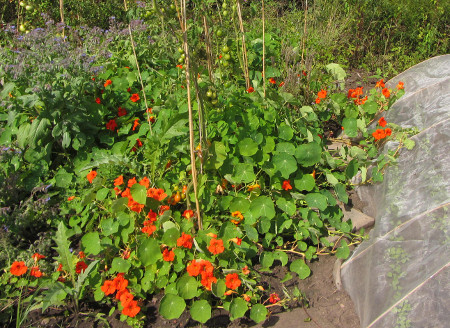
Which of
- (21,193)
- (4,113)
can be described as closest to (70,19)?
(4,113)

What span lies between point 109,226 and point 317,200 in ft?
4.39

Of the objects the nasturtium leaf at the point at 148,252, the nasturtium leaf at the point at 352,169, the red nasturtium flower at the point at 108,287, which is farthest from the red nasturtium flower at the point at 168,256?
the nasturtium leaf at the point at 352,169

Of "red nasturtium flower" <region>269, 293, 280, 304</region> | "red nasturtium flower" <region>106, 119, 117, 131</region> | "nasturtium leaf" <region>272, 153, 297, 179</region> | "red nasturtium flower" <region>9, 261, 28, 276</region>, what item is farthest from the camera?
"red nasturtium flower" <region>106, 119, 117, 131</region>

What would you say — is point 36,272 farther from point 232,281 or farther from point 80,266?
point 232,281

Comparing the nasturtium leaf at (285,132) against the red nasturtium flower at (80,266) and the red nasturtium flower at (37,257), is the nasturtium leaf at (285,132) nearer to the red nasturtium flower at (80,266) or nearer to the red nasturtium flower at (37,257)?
the red nasturtium flower at (80,266)

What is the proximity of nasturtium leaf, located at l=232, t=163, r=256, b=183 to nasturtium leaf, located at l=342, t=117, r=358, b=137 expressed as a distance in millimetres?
999

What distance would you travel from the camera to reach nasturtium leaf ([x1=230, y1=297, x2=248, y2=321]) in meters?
2.31

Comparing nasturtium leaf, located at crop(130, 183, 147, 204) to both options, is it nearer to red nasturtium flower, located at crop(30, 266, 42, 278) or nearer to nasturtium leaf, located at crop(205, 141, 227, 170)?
nasturtium leaf, located at crop(205, 141, 227, 170)

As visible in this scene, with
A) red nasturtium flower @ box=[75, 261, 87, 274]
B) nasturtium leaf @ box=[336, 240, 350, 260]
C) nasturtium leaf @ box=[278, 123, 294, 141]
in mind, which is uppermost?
nasturtium leaf @ box=[278, 123, 294, 141]

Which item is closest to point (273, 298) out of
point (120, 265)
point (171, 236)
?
point (171, 236)

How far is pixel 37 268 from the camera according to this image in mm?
2436

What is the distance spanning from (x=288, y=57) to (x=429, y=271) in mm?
2167

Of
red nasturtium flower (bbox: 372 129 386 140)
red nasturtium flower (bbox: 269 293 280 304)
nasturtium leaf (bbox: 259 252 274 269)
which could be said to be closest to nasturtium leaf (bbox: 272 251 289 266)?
nasturtium leaf (bbox: 259 252 274 269)

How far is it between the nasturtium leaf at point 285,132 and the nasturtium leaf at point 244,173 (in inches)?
14.4
